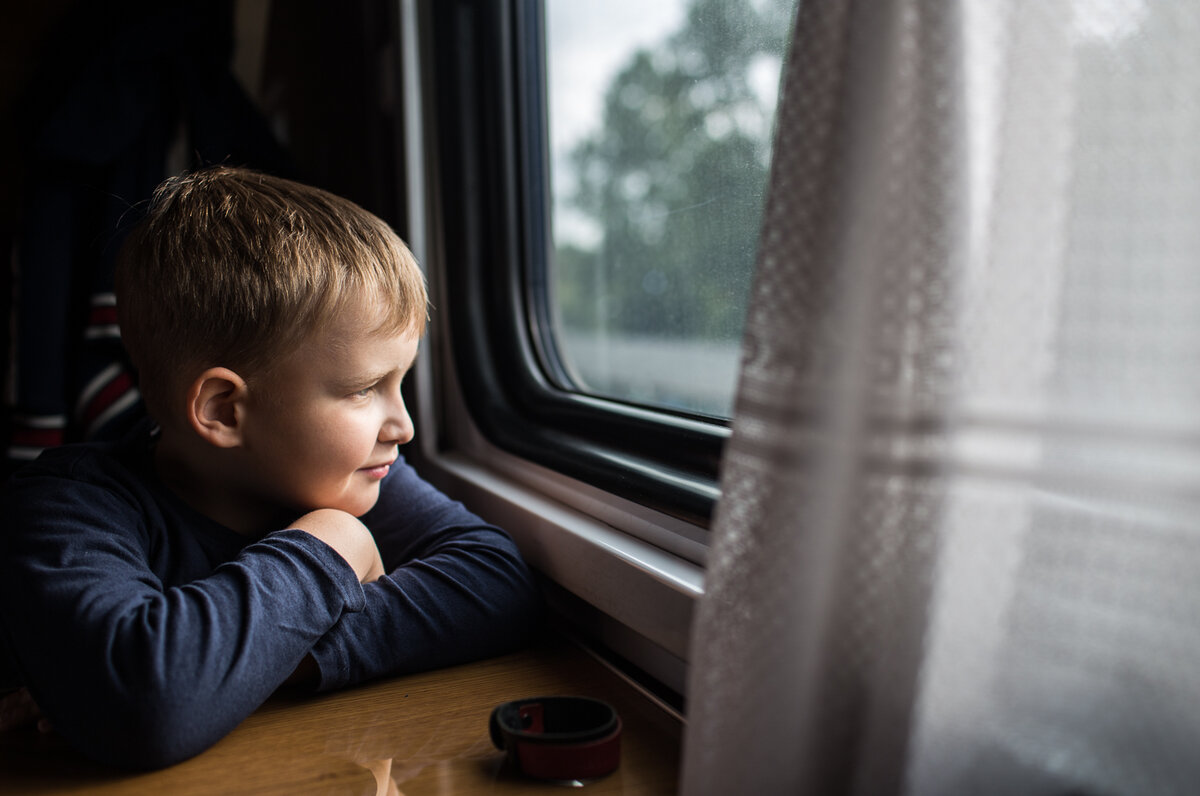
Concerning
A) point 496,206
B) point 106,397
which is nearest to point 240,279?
point 496,206

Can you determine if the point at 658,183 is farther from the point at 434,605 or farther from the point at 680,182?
the point at 434,605

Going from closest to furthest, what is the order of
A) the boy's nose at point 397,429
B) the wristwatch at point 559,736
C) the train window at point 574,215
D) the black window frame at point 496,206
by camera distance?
1. the wristwatch at point 559,736
2. the boy's nose at point 397,429
3. the train window at point 574,215
4. the black window frame at point 496,206

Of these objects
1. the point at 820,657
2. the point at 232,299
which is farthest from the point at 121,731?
the point at 820,657

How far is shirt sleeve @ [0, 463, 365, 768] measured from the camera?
616 millimetres

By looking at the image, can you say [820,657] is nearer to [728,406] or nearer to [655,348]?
[728,406]

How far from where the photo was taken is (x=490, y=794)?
1.95 ft

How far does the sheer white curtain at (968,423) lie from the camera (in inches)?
13.1

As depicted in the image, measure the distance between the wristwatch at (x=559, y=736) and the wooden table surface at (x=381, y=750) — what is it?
0.5 inches

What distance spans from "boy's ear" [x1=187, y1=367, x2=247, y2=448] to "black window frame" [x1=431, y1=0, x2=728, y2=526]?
18.8 inches

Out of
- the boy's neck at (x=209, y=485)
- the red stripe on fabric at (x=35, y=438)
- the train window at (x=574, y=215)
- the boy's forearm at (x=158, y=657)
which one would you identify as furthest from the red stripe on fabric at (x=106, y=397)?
the boy's forearm at (x=158, y=657)

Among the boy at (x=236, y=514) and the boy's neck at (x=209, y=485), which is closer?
the boy at (x=236, y=514)

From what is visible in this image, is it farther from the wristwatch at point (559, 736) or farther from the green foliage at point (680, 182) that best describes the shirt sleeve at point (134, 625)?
the green foliage at point (680, 182)

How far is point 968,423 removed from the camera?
38cm

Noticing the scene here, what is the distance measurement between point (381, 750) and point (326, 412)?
0.30 meters
